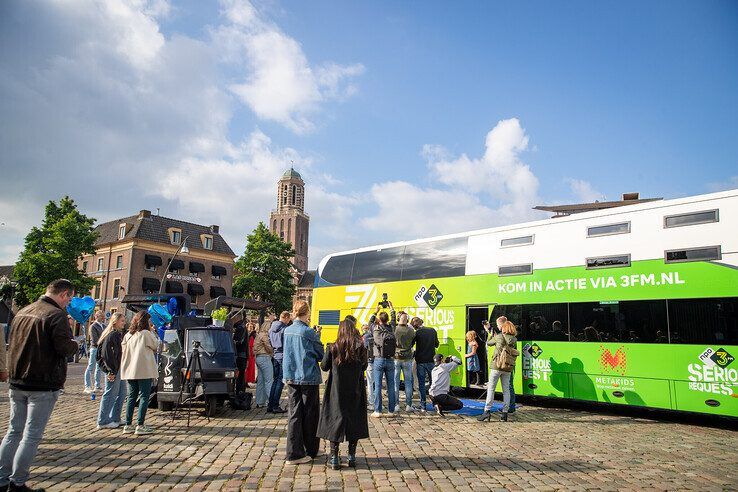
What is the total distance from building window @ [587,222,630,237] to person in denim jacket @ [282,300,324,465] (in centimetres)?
702

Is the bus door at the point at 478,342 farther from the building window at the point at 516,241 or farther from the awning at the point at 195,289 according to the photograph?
the awning at the point at 195,289

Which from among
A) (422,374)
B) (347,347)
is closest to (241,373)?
(422,374)

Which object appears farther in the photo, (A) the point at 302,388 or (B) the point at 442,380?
(B) the point at 442,380

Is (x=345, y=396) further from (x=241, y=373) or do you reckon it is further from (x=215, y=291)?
(x=215, y=291)

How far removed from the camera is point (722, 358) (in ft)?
27.9

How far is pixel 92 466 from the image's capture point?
584cm

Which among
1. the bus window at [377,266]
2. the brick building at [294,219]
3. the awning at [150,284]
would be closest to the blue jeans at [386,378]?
the bus window at [377,266]

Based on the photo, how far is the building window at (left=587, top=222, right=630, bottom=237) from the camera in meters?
10.1

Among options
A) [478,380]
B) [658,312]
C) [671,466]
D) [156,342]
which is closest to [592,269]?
[658,312]

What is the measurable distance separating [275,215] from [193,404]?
95987 mm

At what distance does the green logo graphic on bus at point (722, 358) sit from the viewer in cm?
843

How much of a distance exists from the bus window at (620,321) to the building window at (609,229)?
1.44 metres

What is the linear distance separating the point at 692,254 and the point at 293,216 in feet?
314

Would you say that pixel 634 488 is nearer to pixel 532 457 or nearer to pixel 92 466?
pixel 532 457
